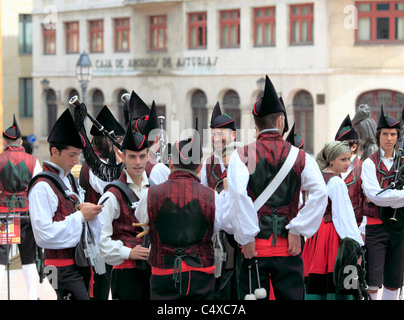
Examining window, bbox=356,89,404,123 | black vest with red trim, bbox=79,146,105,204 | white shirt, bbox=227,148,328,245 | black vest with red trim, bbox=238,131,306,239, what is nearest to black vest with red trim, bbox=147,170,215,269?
white shirt, bbox=227,148,328,245

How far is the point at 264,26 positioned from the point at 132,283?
27.3 meters

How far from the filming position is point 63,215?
674 cm

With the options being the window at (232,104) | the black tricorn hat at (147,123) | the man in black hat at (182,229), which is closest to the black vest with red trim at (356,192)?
the black tricorn hat at (147,123)

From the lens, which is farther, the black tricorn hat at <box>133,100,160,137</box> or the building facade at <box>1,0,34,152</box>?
the building facade at <box>1,0,34,152</box>

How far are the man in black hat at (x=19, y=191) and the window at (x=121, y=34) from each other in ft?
92.4

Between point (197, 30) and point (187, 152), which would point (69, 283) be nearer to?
point (187, 152)

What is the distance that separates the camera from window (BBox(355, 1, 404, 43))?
30.9 m

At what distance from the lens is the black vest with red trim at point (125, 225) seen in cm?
687

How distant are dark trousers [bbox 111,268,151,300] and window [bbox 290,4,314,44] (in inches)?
1022

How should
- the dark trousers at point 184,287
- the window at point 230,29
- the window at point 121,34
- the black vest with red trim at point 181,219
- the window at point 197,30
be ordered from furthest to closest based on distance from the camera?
the window at point 121,34 → the window at point 197,30 → the window at point 230,29 → the dark trousers at point 184,287 → the black vest with red trim at point 181,219

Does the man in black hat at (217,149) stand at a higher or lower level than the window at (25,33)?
lower

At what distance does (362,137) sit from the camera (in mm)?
12648

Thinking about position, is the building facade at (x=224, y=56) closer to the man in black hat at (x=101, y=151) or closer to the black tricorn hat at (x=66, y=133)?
the man in black hat at (x=101, y=151)

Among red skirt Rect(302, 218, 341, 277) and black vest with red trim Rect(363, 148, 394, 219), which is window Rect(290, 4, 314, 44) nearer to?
black vest with red trim Rect(363, 148, 394, 219)
